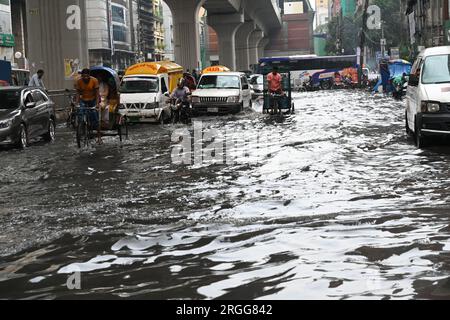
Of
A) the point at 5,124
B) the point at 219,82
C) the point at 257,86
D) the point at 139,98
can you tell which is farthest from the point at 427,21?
the point at 5,124

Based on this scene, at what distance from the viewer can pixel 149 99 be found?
81.6 ft

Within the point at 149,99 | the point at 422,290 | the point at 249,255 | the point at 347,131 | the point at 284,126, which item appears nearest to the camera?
the point at 422,290

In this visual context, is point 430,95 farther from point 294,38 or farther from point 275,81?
point 294,38

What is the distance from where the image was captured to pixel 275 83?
1076 inches

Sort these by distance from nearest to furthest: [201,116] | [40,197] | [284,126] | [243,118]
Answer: [40,197], [284,126], [243,118], [201,116]

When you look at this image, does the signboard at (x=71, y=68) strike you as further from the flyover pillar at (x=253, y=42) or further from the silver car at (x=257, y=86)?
the flyover pillar at (x=253, y=42)

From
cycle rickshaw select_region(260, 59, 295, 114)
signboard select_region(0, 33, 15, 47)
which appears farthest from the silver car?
signboard select_region(0, 33, 15, 47)

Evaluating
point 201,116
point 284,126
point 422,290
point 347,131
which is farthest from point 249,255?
point 201,116

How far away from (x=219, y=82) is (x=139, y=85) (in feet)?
17.0

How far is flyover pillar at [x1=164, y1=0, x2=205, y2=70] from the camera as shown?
2008 inches

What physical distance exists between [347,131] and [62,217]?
12079mm

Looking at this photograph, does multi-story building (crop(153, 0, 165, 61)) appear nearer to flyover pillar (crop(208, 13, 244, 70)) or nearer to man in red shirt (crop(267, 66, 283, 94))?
flyover pillar (crop(208, 13, 244, 70))

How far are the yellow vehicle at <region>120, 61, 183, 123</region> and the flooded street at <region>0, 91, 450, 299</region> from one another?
34.0 ft
